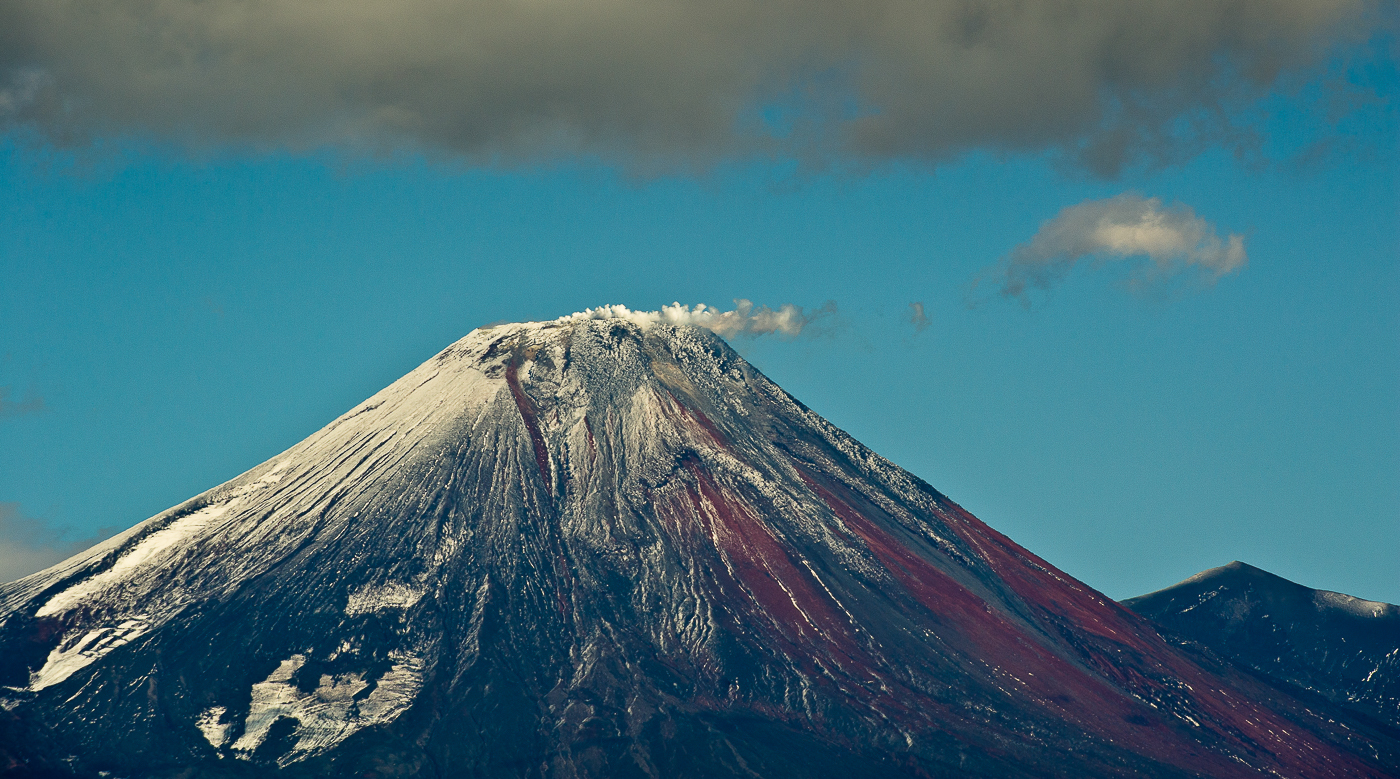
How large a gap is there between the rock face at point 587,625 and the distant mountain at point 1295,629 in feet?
104

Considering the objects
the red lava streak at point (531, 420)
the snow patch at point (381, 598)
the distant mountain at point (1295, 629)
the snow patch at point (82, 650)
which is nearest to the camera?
the snow patch at point (82, 650)

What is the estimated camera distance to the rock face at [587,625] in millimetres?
116938

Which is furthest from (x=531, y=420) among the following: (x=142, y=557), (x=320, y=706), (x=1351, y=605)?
(x=1351, y=605)

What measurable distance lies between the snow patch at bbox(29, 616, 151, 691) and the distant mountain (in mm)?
117404

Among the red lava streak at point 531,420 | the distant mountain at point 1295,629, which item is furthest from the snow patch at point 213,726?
the distant mountain at point 1295,629

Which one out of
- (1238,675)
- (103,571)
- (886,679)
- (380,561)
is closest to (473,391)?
(380,561)

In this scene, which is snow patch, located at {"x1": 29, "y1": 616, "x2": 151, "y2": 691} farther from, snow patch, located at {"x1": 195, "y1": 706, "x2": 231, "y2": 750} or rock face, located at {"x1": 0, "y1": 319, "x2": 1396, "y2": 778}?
snow patch, located at {"x1": 195, "y1": 706, "x2": 231, "y2": 750}

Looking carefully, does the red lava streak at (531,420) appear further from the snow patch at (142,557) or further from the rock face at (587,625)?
the snow patch at (142,557)

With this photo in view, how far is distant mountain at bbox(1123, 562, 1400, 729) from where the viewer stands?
176125 mm

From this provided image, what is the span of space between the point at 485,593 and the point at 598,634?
1105cm

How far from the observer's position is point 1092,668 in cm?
14050

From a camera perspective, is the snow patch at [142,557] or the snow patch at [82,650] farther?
the snow patch at [142,557]

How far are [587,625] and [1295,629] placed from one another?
10315 cm

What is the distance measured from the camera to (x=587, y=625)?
130750 mm
